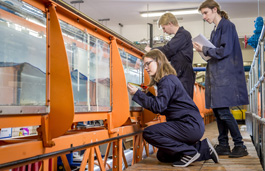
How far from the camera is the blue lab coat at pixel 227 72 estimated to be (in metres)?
2.66

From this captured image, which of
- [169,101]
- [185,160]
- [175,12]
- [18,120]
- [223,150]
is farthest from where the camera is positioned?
[175,12]

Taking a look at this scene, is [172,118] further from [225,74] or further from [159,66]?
[225,74]

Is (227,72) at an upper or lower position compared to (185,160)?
upper

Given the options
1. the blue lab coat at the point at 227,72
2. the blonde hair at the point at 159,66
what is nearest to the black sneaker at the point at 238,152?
the blue lab coat at the point at 227,72

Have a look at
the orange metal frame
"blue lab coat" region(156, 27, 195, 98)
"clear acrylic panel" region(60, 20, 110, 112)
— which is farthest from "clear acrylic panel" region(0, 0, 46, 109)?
"blue lab coat" region(156, 27, 195, 98)

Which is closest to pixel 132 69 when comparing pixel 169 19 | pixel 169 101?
pixel 169 19

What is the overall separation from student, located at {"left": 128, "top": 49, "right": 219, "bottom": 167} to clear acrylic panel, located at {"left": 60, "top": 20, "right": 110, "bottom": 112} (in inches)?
10.3

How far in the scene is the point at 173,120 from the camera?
8.20 ft

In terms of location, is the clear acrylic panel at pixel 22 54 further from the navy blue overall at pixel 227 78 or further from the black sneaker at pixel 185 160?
the navy blue overall at pixel 227 78

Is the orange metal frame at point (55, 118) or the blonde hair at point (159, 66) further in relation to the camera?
the blonde hair at point (159, 66)

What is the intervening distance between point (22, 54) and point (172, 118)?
1.43 meters

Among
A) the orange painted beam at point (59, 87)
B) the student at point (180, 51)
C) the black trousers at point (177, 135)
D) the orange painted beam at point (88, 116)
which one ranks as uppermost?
the student at point (180, 51)

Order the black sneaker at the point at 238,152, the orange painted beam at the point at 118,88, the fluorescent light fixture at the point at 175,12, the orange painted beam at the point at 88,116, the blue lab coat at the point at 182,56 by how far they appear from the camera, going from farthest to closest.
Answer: the fluorescent light fixture at the point at 175,12
the blue lab coat at the point at 182,56
the black sneaker at the point at 238,152
the orange painted beam at the point at 118,88
the orange painted beam at the point at 88,116

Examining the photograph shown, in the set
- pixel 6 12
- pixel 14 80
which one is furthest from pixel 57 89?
pixel 6 12
